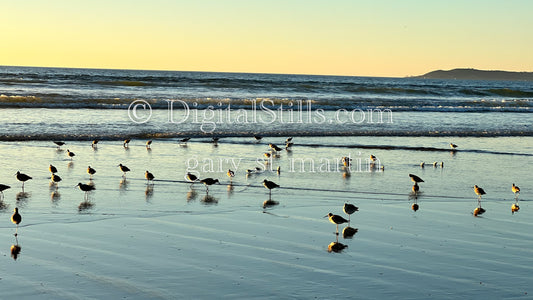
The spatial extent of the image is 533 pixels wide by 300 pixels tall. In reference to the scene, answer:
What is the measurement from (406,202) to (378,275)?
17.3 feet

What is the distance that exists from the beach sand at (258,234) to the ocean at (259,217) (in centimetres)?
4

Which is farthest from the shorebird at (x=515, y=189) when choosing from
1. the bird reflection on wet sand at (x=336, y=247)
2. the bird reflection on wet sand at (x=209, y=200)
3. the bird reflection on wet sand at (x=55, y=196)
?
the bird reflection on wet sand at (x=55, y=196)

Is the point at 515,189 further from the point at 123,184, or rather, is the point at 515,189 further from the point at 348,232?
the point at 123,184

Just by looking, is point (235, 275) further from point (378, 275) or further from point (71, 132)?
point (71, 132)

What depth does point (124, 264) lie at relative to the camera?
8.30m

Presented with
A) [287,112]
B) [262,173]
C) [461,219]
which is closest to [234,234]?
[461,219]

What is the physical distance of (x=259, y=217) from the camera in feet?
37.4

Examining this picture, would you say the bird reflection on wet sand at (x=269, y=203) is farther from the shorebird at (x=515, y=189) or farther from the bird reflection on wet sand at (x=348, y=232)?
the shorebird at (x=515, y=189)

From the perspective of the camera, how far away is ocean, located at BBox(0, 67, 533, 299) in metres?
7.77

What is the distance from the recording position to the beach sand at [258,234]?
7652mm

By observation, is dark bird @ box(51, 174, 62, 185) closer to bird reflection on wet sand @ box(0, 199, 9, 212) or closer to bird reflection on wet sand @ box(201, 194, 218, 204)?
bird reflection on wet sand @ box(0, 199, 9, 212)

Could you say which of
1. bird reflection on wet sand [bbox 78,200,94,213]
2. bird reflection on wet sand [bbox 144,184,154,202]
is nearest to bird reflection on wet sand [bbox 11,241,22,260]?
bird reflection on wet sand [bbox 78,200,94,213]

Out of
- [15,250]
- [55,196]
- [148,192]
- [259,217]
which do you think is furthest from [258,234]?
[55,196]

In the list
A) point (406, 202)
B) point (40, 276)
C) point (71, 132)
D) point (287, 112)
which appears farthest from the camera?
point (287, 112)
